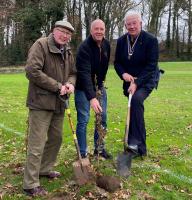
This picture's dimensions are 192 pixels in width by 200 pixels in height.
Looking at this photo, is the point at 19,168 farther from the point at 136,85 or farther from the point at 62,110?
the point at 136,85

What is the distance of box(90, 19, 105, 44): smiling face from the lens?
706cm


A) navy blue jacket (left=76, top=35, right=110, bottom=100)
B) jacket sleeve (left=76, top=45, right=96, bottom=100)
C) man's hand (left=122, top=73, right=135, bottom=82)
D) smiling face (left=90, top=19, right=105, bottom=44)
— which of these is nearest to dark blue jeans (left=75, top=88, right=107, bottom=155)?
navy blue jacket (left=76, top=35, right=110, bottom=100)

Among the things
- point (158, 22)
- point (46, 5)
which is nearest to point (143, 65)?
point (46, 5)

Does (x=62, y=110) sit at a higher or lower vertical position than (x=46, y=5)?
lower

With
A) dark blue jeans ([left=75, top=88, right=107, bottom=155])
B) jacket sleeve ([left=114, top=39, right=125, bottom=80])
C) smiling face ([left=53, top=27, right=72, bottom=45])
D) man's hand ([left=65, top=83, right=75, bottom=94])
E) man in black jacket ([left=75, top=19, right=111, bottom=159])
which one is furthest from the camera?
jacket sleeve ([left=114, top=39, right=125, bottom=80])

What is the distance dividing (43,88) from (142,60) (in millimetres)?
2132

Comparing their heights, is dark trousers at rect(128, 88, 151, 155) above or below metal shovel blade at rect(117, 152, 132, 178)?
above

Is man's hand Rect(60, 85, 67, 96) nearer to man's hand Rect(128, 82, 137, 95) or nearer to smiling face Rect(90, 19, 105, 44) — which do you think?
smiling face Rect(90, 19, 105, 44)

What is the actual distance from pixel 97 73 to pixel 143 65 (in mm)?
824

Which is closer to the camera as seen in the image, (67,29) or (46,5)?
(67,29)

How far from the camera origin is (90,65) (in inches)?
286

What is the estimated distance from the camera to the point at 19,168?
25.1ft

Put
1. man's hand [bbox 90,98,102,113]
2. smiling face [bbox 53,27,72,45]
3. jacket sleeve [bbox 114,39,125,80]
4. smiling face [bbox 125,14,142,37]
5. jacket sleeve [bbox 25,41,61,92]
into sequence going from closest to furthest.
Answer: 1. jacket sleeve [bbox 25,41,61,92]
2. smiling face [bbox 53,27,72,45]
3. man's hand [bbox 90,98,102,113]
4. smiling face [bbox 125,14,142,37]
5. jacket sleeve [bbox 114,39,125,80]

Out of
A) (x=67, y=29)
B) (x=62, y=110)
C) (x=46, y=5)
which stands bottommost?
(x=62, y=110)
